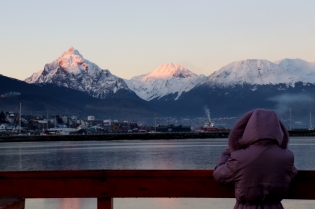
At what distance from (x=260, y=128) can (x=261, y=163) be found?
9.3 inches

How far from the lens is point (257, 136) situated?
411cm

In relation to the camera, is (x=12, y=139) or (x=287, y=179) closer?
(x=287, y=179)

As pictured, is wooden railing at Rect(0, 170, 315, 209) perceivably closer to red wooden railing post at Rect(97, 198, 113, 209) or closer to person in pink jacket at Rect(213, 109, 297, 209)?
red wooden railing post at Rect(97, 198, 113, 209)

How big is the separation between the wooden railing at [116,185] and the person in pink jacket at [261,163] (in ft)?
1.61

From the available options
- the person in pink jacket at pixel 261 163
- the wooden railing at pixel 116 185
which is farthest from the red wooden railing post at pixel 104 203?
the person in pink jacket at pixel 261 163

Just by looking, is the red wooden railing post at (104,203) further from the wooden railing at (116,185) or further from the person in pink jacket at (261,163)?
the person in pink jacket at (261,163)

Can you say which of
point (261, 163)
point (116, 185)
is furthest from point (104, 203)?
point (261, 163)

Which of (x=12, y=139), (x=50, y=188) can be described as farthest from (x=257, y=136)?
(x=12, y=139)

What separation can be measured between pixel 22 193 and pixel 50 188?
216mm

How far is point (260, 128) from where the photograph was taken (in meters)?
4.11

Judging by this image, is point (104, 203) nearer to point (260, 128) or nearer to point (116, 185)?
point (116, 185)

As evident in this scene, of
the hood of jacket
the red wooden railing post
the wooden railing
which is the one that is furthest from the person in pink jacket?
the red wooden railing post

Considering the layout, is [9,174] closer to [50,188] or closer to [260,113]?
[50,188]

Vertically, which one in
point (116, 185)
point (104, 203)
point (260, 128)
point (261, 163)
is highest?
point (260, 128)
